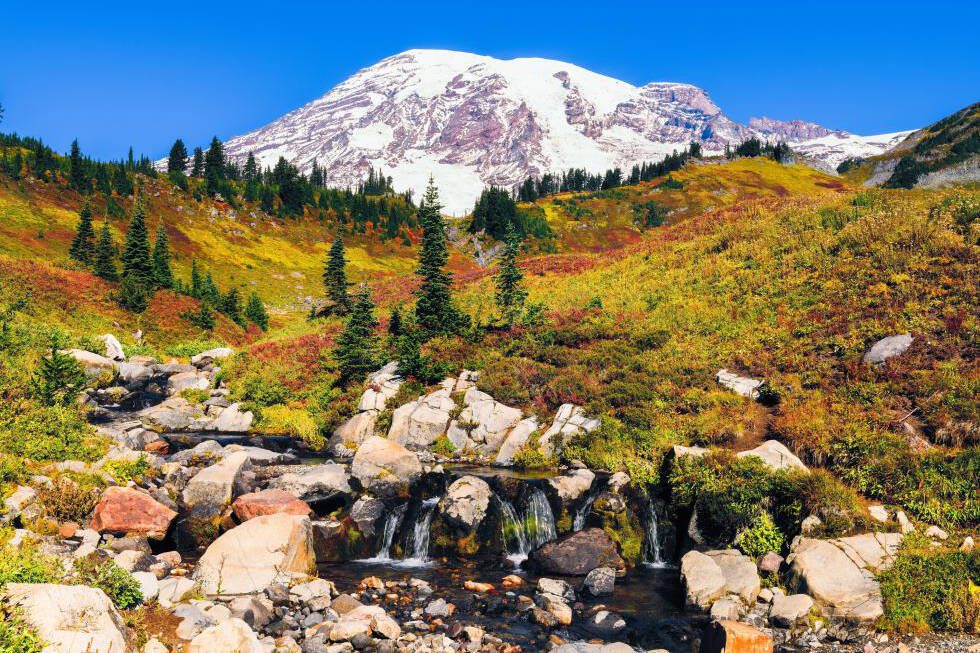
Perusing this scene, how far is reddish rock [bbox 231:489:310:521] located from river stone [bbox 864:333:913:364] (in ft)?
68.1

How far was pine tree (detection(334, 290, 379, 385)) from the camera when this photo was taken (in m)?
30.9

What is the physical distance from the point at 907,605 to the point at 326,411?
84.3 feet

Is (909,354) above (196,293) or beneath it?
beneath

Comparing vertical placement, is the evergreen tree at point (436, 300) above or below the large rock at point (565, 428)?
above

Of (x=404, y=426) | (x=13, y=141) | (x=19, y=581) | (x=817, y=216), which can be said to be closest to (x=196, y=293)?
(x=404, y=426)

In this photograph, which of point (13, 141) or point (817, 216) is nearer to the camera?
point (817, 216)

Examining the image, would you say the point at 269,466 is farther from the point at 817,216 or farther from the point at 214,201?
the point at 214,201

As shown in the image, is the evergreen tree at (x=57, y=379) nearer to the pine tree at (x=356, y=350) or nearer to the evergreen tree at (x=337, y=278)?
the pine tree at (x=356, y=350)

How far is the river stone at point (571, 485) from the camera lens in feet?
56.4

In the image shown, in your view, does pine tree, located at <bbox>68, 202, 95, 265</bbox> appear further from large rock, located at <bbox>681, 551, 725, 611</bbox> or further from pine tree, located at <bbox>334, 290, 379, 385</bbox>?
large rock, located at <bbox>681, 551, 725, 611</bbox>

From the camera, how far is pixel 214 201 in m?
112

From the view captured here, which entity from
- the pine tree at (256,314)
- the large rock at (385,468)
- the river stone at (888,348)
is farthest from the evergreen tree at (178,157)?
the river stone at (888,348)

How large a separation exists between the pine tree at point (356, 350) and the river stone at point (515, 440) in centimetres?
1150

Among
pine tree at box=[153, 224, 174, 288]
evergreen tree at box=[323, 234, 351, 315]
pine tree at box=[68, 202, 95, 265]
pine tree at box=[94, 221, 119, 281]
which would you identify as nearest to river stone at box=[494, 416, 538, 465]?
evergreen tree at box=[323, 234, 351, 315]
